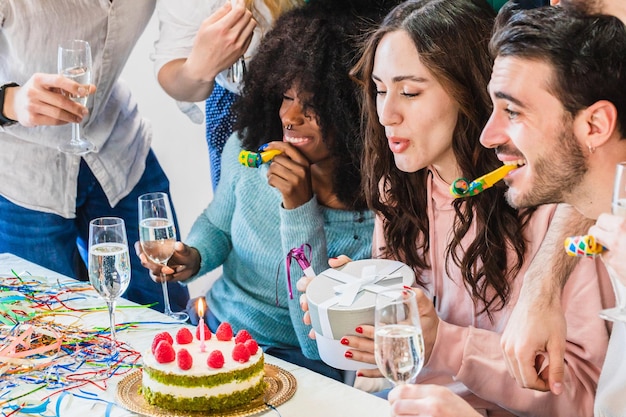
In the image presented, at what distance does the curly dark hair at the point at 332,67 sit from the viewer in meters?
2.58

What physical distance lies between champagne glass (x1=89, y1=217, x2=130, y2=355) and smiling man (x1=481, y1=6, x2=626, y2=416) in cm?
79

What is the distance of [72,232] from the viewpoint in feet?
10.1

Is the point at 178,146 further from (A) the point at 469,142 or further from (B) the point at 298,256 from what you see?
(A) the point at 469,142

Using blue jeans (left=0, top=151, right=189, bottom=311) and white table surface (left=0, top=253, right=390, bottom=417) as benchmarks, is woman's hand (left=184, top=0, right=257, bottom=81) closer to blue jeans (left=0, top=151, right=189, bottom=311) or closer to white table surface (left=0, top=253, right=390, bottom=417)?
blue jeans (left=0, top=151, right=189, bottom=311)

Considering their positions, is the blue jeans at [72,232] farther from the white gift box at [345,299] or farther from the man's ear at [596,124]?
the man's ear at [596,124]

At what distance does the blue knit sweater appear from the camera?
2.51m

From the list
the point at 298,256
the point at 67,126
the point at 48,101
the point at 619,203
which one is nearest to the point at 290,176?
the point at 298,256

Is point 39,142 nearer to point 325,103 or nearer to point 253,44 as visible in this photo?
point 253,44

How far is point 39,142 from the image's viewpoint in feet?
9.91

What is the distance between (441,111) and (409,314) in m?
0.79

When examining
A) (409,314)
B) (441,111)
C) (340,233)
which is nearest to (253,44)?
(340,233)

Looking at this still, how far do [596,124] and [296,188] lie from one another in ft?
3.30

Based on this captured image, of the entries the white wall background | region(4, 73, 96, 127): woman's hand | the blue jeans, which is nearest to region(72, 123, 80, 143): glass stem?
region(4, 73, 96, 127): woman's hand

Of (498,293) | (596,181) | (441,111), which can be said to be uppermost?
(441,111)
